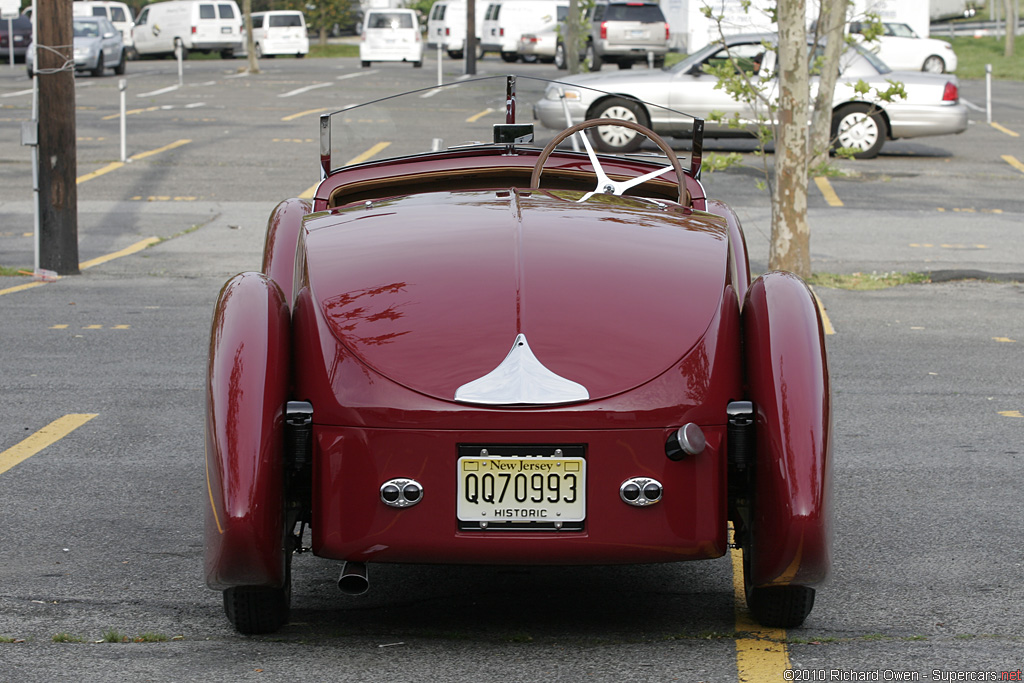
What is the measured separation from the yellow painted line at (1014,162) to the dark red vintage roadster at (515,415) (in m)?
15.5

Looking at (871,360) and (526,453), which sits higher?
(526,453)

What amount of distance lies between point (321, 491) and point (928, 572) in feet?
6.53

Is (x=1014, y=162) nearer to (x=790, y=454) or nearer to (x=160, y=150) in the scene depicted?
(x=160, y=150)

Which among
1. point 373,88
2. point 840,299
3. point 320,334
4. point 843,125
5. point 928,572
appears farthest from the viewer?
point 373,88

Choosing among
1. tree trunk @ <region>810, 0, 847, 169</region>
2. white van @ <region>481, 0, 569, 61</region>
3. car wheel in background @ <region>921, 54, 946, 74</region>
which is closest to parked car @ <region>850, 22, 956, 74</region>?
car wheel in background @ <region>921, 54, 946, 74</region>

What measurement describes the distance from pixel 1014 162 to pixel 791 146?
10010 mm

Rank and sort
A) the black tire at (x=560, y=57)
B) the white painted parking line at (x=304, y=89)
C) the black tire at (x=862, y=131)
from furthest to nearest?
the black tire at (x=560, y=57) → the white painted parking line at (x=304, y=89) → the black tire at (x=862, y=131)

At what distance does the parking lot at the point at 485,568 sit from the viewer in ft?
11.2

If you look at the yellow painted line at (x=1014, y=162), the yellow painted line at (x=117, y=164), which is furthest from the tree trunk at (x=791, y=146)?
the yellow painted line at (x=1014, y=162)

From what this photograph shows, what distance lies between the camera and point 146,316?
8477 mm

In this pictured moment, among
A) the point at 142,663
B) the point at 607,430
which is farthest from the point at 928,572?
the point at 142,663

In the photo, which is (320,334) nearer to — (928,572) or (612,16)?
(928,572)

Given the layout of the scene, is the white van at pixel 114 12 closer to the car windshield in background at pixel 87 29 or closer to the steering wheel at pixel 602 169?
the car windshield in background at pixel 87 29

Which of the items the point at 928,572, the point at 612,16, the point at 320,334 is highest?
the point at 612,16
